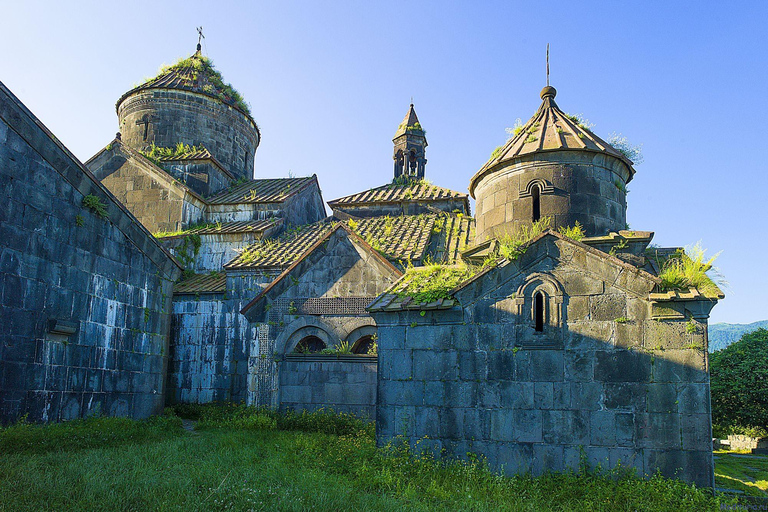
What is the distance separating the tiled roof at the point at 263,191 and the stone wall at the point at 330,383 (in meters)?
6.34

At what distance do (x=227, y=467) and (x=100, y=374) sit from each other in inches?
178

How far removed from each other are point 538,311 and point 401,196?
31.6ft

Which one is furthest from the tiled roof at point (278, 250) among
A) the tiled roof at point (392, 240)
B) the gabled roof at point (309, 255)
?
the gabled roof at point (309, 255)

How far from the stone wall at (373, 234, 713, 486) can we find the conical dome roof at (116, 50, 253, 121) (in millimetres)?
12813

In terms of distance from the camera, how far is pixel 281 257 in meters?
12.7

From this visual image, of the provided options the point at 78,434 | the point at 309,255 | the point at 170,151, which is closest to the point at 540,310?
the point at 309,255

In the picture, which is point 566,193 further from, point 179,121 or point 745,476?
point 179,121

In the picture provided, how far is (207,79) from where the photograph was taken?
1794 cm

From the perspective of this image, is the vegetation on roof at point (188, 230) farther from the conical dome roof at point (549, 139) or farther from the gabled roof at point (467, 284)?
the gabled roof at point (467, 284)

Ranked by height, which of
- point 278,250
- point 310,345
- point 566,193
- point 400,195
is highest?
point 400,195

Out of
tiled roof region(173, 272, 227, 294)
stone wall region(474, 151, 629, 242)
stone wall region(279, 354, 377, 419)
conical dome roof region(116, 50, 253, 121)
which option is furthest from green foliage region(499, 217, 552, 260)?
conical dome roof region(116, 50, 253, 121)

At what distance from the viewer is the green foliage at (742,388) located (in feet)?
69.8

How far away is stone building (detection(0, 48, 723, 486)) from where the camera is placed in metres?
6.38

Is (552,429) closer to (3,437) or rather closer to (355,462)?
(355,462)
